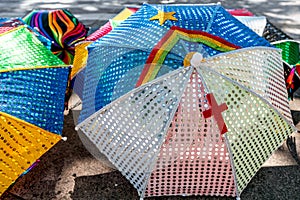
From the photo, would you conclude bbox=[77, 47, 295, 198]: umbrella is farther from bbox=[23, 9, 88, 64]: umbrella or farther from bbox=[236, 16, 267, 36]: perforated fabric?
bbox=[23, 9, 88, 64]: umbrella

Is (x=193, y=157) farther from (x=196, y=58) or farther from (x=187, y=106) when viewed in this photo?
(x=196, y=58)

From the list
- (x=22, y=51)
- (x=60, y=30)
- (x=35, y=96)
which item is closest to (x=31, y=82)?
Result: (x=35, y=96)

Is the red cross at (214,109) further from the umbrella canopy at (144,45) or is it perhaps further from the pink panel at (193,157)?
the umbrella canopy at (144,45)

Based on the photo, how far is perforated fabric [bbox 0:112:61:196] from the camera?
2.73m

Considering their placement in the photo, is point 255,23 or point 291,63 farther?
point 255,23

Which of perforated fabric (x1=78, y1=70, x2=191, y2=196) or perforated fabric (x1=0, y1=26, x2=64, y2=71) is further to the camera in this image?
perforated fabric (x1=0, y1=26, x2=64, y2=71)

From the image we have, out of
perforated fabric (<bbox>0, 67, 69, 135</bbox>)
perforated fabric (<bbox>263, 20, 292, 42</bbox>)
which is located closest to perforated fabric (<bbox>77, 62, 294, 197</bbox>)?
perforated fabric (<bbox>0, 67, 69, 135</bbox>)

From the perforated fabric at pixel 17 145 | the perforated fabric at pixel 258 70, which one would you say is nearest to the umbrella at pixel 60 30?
the perforated fabric at pixel 17 145

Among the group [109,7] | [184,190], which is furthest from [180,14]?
[109,7]

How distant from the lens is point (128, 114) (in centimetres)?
270

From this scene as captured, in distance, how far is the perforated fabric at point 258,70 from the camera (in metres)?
2.67

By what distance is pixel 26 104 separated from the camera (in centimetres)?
290

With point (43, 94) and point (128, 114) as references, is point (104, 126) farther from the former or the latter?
point (43, 94)

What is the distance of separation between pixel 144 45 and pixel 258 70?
2.86 ft
